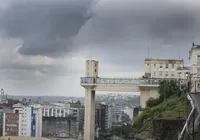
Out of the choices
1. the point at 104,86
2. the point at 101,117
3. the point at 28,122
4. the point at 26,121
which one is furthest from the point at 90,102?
the point at 101,117

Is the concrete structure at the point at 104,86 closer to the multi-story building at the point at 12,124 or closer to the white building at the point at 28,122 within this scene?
the white building at the point at 28,122

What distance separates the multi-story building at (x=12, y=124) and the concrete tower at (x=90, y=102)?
42.8 metres

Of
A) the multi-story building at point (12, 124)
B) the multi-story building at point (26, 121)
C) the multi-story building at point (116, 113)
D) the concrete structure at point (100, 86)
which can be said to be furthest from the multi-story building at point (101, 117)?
the concrete structure at point (100, 86)

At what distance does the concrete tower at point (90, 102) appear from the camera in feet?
123

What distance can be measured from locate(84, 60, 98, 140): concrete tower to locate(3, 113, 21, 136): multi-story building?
42840 millimetres

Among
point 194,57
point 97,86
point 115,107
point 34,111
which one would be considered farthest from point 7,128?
point 194,57

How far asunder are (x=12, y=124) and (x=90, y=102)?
47.2 m

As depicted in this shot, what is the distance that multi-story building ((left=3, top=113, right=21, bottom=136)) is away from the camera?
80.2 metres

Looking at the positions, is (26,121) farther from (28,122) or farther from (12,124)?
(12,124)

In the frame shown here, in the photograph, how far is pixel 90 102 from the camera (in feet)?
123

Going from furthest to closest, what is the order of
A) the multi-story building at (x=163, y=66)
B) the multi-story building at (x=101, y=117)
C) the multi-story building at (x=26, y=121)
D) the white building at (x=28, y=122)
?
the multi-story building at (x=101, y=117) < the multi-story building at (x=26, y=121) < the white building at (x=28, y=122) < the multi-story building at (x=163, y=66)

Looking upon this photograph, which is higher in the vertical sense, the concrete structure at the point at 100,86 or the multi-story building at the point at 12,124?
the concrete structure at the point at 100,86

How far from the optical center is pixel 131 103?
119812 millimetres

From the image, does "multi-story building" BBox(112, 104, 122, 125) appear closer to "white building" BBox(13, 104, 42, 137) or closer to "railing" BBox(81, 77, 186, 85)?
"white building" BBox(13, 104, 42, 137)
